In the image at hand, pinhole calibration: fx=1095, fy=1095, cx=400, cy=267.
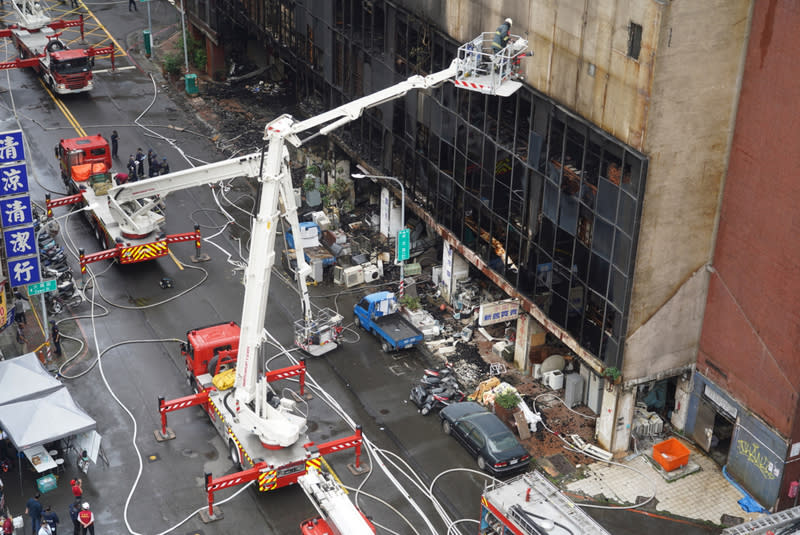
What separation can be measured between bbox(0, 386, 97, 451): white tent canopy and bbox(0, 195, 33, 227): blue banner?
774 centimetres

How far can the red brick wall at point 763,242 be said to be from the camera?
3697cm

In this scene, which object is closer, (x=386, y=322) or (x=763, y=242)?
(x=763, y=242)

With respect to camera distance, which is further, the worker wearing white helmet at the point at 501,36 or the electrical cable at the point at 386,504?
the worker wearing white helmet at the point at 501,36

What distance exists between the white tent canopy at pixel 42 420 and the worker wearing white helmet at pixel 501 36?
69.8 feet

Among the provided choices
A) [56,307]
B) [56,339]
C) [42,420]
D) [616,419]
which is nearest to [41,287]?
[56,339]

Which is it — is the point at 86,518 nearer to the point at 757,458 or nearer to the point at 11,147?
the point at 11,147

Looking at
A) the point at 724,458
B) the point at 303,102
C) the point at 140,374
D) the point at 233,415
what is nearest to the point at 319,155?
the point at 303,102

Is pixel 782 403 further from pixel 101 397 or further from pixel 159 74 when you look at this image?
pixel 159 74

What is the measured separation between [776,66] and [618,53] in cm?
537

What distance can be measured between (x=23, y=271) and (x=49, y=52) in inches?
1410

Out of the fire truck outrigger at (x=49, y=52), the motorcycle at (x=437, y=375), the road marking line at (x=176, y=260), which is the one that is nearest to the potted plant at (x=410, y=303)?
the motorcycle at (x=437, y=375)

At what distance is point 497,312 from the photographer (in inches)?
1992

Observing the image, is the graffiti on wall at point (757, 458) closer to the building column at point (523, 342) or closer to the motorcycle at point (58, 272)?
the building column at point (523, 342)

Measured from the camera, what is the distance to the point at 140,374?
49.2 meters
